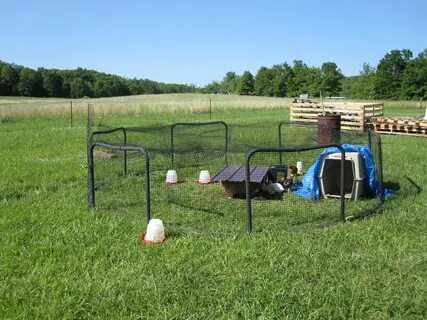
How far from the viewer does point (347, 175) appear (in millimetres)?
6871

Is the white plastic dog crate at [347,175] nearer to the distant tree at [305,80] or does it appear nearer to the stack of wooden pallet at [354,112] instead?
the stack of wooden pallet at [354,112]

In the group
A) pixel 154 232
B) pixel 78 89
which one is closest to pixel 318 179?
pixel 154 232

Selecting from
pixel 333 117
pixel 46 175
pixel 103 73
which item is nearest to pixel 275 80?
pixel 103 73

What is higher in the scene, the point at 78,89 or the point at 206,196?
the point at 78,89

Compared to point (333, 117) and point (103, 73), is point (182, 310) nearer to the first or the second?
point (333, 117)

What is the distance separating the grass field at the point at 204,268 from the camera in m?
3.25

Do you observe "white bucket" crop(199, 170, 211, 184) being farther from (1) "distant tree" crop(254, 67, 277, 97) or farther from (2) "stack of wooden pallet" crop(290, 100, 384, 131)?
(1) "distant tree" crop(254, 67, 277, 97)

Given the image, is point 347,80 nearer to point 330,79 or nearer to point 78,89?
point 330,79

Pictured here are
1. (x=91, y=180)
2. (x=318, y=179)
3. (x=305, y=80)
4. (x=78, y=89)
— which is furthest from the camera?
(x=78, y=89)

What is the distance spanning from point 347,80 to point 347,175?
107230mm

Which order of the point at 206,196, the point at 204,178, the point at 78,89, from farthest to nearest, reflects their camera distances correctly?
the point at 78,89, the point at 204,178, the point at 206,196

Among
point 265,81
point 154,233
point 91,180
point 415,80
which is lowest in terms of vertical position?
point 154,233

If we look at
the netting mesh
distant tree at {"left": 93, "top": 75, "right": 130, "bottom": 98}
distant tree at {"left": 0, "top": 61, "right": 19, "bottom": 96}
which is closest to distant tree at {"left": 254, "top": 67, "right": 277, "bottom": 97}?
distant tree at {"left": 93, "top": 75, "right": 130, "bottom": 98}

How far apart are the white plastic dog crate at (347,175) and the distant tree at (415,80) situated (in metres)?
67.7
